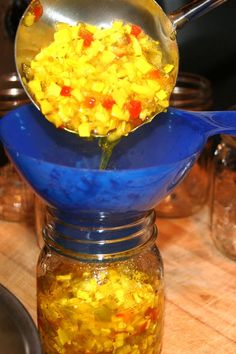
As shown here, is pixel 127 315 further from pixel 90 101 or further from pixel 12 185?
pixel 12 185

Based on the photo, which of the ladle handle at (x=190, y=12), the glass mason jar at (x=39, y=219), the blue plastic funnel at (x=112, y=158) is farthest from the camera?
the glass mason jar at (x=39, y=219)

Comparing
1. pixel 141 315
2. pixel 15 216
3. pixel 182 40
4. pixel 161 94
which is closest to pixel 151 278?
pixel 141 315

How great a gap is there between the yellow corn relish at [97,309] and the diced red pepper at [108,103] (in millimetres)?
138

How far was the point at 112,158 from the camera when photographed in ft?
2.26

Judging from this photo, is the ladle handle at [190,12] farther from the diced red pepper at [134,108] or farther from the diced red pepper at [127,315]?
the diced red pepper at [127,315]

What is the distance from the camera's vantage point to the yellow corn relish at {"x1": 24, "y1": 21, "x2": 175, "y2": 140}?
1.91 ft

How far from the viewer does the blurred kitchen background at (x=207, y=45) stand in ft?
2.98

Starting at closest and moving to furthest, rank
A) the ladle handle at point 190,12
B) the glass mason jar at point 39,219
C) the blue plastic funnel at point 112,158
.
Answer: the blue plastic funnel at point 112,158, the ladle handle at point 190,12, the glass mason jar at point 39,219

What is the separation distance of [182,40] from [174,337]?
1.41 feet

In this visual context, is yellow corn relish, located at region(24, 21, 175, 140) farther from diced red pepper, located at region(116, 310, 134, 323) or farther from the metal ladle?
diced red pepper, located at region(116, 310, 134, 323)

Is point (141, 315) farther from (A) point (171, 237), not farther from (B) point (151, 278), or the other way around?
(A) point (171, 237)

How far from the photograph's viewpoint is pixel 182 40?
951 millimetres

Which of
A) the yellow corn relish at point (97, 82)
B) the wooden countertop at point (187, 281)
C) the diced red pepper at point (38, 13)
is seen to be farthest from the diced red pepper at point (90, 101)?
the wooden countertop at point (187, 281)

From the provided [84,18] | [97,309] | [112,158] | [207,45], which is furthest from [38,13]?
[207,45]
